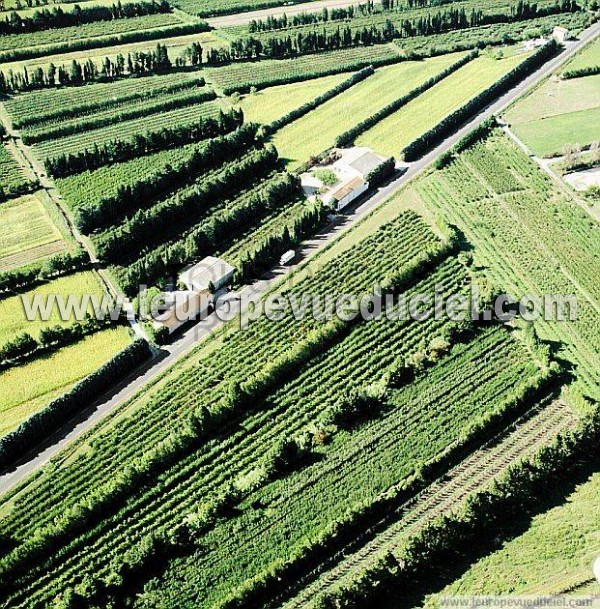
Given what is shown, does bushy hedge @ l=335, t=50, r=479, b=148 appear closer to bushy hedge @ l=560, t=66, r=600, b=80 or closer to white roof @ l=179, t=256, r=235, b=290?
Result: bushy hedge @ l=560, t=66, r=600, b=80

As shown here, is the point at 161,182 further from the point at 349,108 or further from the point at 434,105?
the point at 434,105

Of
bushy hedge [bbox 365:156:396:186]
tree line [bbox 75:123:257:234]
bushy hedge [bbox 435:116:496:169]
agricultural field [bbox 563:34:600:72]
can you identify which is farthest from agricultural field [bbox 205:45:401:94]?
bushy hedge [bbox 365:156:396:186]

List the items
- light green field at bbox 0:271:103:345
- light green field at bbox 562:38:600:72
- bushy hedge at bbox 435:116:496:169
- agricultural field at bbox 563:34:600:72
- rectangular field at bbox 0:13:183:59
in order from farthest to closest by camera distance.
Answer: rectangular field at bbox 0:13:183:59 < light green field at bbox 562:38:600:72 < agricultural field at bbox 563:34:600:72 < bushy hedge at bbox 435:116:496:169 < light green field at bbox 0:271:103:345

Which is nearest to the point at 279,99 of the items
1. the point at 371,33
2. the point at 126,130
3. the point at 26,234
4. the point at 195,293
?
the point at 126,130

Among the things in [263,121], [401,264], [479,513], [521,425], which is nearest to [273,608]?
[479,513]

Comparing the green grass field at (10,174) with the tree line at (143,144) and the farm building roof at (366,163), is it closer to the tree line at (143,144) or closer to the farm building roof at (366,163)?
the tree line at (143,144)

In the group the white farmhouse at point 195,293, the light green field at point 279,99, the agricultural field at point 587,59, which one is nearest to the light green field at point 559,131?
the agricultural field at point 587,59
